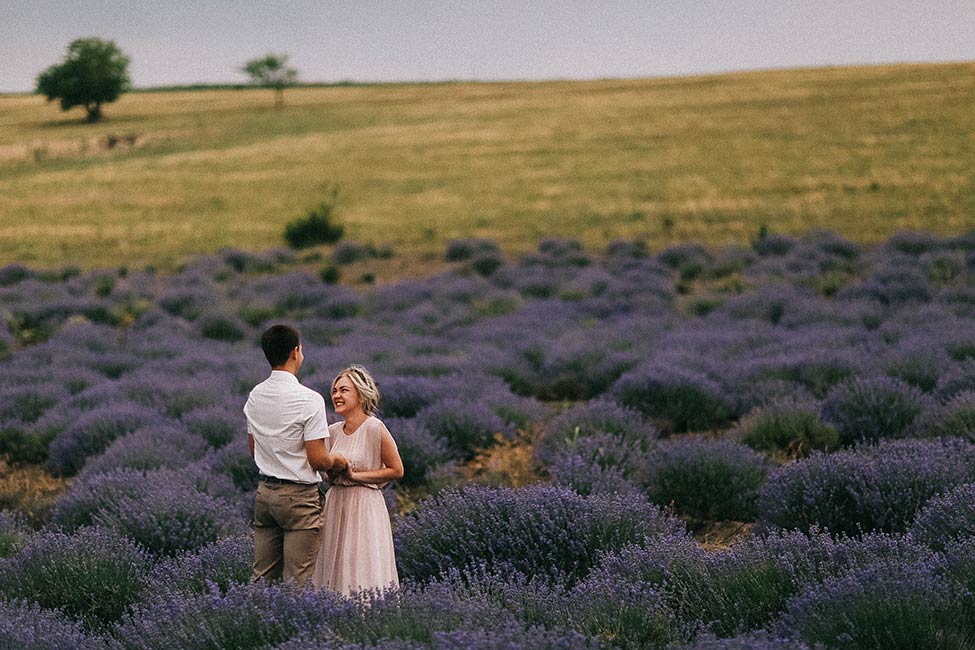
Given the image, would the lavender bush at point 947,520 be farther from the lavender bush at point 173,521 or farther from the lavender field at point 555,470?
the lavender bush at point 173,521

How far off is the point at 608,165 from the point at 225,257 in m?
13.2

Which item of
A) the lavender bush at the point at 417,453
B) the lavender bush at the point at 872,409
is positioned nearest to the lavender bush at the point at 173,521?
the lavender bush at the point at 417,453

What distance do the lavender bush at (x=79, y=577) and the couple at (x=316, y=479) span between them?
889mm

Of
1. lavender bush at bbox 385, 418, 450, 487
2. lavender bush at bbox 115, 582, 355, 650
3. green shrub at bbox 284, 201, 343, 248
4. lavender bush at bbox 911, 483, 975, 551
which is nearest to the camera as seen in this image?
lavender bush at bbox 115, 582, 355, 650

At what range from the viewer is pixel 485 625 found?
3143 mm

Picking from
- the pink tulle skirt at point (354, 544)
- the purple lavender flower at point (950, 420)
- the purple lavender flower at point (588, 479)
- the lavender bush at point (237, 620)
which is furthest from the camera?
the purple lavender flower at point (950, 420)

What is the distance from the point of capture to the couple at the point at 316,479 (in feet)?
12.0

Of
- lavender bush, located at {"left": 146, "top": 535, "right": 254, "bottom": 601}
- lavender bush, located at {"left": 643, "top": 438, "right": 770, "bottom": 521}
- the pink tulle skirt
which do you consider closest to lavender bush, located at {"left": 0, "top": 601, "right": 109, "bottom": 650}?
lavender bush, located at {"left": 146, "top": 535, "right": 254, "bottom": 601}

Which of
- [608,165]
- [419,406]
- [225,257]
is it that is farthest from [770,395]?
[608,165]

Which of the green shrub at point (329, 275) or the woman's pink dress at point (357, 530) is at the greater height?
the woman's pink dress at point (357, 530)

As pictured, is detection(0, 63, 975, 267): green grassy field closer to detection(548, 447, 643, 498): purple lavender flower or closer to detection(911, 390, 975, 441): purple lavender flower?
detection(911, 390, 975, 441): purple lavender flower

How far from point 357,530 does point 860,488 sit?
265cm

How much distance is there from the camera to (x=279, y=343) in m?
3.70

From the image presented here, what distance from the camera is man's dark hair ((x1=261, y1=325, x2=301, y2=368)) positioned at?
370cm
